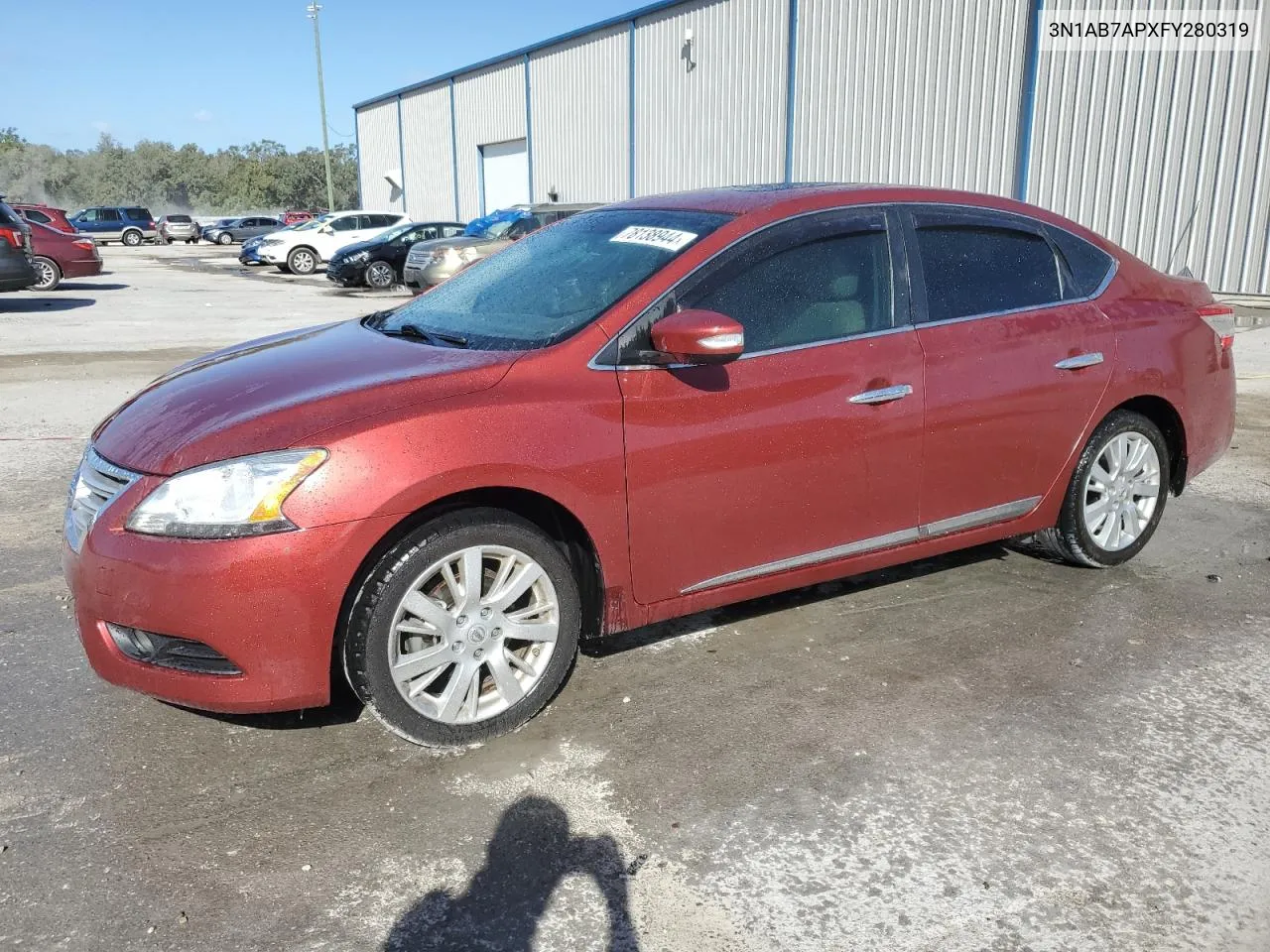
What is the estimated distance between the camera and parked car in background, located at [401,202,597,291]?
663 inches

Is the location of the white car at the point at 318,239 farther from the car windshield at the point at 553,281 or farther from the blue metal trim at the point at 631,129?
the car windshield at the point at 553,281

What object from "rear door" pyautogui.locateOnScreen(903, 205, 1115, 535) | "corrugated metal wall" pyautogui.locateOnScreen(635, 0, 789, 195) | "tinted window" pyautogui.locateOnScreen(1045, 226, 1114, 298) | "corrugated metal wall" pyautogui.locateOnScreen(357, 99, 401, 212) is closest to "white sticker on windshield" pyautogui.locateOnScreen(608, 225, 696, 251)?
"rear door" pyautogui.locateOnScreen(903, 205, 1115, 535)

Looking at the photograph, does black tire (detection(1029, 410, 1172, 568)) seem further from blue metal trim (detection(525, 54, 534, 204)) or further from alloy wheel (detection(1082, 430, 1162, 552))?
blue metal trim (detection(525, 54, 534, 204))

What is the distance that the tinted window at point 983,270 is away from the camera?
397cm

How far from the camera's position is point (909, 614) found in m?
4.28

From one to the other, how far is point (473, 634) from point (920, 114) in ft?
56.4

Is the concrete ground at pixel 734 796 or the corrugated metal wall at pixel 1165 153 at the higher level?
the corrugated metal wall at pixel 1165 153

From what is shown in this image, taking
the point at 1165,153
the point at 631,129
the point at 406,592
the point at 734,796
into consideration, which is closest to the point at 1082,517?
the point at 734,796

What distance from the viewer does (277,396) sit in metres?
3.13

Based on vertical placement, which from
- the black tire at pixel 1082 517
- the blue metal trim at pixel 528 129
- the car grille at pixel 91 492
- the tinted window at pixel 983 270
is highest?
the blue metal trim at pixel 528 129

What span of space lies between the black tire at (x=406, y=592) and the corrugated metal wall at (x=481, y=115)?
3023cm

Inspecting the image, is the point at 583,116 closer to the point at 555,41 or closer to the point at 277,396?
the point at 555,41

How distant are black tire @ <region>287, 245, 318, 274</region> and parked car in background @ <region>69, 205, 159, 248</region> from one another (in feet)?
76.8

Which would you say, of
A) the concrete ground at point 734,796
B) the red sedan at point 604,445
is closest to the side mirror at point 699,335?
the red sedan at point 604,445
